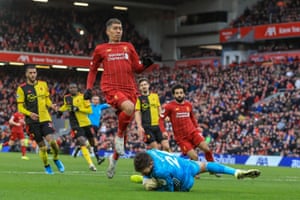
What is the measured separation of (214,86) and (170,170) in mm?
36872

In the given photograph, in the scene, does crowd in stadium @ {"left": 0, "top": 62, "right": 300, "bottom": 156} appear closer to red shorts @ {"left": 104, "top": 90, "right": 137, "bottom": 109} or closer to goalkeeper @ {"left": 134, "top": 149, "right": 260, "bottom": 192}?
red shorts @ {"left": 104, "top": 90, "right": 137, "bottom": 109}

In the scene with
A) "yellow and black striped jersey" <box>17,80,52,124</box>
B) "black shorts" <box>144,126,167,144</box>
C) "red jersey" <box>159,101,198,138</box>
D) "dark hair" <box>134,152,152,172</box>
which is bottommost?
"black shorts" <box>144,126,167,144</box>

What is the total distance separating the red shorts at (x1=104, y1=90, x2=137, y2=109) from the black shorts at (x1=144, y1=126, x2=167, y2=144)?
8.13 m

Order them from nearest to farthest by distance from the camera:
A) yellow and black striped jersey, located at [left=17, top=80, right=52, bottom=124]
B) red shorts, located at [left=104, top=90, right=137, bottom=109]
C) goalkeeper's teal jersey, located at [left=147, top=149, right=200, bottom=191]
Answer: goalkeeper's teal jersey, located at [left=147, top=149, right=200, bottom=191] < red shorts, located at [left=104, top=90, right=137, bottom=109] < yellow and black striped jersey, located at [left=17, top=80, right=52, bottom=124]

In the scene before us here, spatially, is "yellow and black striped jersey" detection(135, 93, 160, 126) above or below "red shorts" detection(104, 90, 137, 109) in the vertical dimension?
below

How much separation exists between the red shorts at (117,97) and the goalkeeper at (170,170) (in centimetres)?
230

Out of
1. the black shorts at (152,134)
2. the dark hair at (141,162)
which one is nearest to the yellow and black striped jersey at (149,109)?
the black shorts at (152,134)

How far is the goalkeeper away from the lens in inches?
414

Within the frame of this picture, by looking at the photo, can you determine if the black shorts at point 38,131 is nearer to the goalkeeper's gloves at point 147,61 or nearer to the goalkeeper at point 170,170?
the goalkeeper's gloves at point 147,61

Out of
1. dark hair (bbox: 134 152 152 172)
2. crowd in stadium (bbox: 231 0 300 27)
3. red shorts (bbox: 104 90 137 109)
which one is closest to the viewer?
dark hair (bbox: 134 152 152 172)

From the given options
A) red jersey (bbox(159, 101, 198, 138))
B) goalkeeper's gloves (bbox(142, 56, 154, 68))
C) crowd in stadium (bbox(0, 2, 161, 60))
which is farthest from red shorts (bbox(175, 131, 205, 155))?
crowd in stadium (bbox(0, 2, 161, 60))

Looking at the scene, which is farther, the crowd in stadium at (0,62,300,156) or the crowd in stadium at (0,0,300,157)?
the crowd in stadium at (0,0,300,157)

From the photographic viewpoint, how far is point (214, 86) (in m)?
47.3

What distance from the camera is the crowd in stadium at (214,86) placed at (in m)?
35.7
